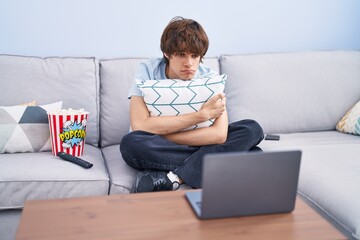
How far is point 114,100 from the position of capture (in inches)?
79.6

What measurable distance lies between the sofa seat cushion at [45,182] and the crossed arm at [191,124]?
26 cm

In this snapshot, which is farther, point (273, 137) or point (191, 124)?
point (273, 137)

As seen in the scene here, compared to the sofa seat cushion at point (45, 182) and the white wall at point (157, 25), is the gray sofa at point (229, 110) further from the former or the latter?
the white wall at point (157, 25)

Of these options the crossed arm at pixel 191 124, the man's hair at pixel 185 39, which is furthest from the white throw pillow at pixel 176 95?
the man's hair at pixel 185 39

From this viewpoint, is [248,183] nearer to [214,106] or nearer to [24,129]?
[214,106]

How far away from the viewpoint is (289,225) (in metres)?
0.98

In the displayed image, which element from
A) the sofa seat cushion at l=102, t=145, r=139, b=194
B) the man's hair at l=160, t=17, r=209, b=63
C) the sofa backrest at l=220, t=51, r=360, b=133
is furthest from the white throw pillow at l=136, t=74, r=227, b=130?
the sofa backrest at l=220, t=51, r=360, b=133

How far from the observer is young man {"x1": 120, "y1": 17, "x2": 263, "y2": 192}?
152cm

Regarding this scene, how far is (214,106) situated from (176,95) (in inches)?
6.2

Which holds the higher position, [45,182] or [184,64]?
[184,64]

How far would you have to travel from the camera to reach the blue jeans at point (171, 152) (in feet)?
4.99

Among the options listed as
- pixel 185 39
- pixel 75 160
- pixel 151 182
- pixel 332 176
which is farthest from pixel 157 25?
pixel 332 176

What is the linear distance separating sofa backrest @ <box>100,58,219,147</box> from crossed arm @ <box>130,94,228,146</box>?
360 mm

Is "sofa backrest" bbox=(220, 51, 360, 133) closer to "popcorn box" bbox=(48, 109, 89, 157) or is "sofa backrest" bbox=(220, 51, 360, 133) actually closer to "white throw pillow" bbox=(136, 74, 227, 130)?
"white throw pillow" bbox=(136, 74, 227, 130)
